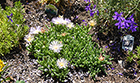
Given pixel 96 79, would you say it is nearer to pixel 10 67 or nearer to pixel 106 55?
pixel 106 55

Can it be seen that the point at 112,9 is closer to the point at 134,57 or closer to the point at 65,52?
the point at 134,57

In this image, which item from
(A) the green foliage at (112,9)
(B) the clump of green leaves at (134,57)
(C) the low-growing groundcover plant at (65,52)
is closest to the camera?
(C) the low-growing groundcover plant at (65,52)

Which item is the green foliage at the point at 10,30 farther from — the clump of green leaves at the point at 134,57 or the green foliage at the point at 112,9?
the clump of green leaves at the point at 134,57

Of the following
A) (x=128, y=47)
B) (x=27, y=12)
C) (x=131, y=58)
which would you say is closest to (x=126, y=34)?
(x=128, y=47)

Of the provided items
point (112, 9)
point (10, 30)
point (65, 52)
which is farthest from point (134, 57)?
point (10, 30)

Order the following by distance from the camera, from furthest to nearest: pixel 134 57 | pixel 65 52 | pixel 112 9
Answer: pixel 112 9 < pixel 134 57 < pixel 65 52

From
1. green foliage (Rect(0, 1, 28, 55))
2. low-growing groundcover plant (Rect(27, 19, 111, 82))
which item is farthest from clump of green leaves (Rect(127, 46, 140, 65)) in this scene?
green foliage (Rect(0, 1, 28, 55))

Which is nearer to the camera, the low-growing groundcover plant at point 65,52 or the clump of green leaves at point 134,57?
the low-growing groundcover plant at point 65,52

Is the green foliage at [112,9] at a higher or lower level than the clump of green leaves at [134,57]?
higher

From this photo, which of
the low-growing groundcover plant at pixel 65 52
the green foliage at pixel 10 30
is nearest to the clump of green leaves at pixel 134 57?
the low-growing groundcover plant at pixel 65 52
